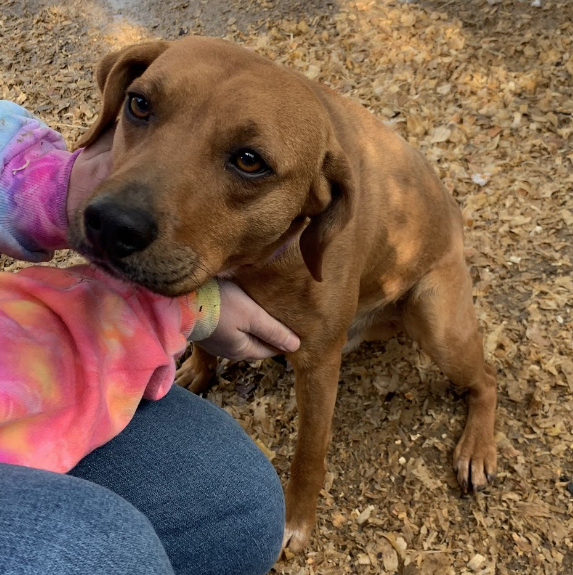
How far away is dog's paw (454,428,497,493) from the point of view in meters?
3.41

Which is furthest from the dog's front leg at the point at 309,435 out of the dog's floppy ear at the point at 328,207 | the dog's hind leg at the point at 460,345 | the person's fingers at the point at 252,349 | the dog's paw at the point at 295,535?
the dog's hind leg at the point at 460,345

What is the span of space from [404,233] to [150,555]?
2.03m

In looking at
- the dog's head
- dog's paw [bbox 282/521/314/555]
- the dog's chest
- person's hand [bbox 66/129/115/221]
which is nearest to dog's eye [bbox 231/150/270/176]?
the dog's head

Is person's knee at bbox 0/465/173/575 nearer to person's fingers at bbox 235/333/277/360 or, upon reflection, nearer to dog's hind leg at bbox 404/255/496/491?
person's fingers at bbox 235/333/277/360

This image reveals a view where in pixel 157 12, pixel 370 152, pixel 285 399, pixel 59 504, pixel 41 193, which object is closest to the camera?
pixel 59 504

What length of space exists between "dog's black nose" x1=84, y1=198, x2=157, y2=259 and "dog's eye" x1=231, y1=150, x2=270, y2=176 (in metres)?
0.38

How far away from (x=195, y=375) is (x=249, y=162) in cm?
201

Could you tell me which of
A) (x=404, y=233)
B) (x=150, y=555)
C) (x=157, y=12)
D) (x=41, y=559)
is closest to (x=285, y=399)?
(x=404, y=233)

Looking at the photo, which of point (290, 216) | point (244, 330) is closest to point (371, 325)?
point (244, 330)

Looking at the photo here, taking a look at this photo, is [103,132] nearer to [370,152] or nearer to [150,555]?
[370,152]

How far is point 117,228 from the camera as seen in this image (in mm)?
1860

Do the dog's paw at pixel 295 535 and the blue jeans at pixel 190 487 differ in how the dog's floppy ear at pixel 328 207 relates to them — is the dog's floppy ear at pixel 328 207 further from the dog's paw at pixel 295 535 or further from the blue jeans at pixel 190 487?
the dog's paw at pixel 295 535

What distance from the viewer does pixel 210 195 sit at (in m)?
2.06

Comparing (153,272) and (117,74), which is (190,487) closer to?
(153,272)
